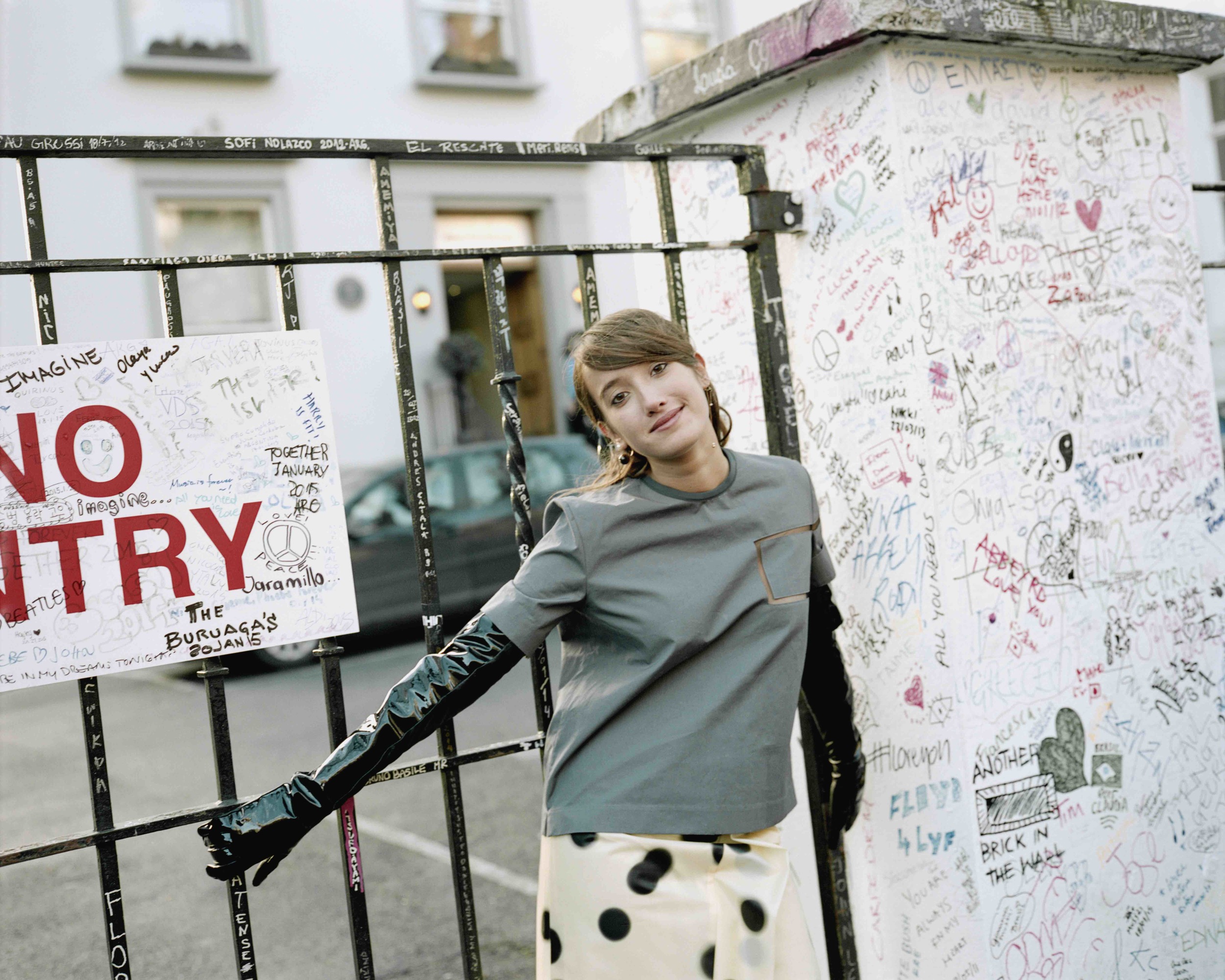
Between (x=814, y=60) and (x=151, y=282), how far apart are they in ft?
33.2

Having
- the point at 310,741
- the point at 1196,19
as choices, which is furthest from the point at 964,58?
the point at 310,741

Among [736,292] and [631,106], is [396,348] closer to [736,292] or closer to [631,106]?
[736,292]

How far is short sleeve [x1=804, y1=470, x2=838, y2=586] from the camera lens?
6.99ft

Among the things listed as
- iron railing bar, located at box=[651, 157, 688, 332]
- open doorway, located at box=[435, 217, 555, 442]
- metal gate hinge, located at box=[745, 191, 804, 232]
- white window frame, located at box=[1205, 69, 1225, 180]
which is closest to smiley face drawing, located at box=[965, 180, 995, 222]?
metal gate hinge, located at box=[745, 191, 804, 232]

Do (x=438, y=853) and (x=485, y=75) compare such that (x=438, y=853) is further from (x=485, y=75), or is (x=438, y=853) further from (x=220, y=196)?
(x=485, y=75)

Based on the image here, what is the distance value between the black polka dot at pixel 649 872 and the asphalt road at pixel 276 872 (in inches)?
84.3

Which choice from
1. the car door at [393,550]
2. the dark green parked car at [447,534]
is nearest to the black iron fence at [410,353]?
Answer: the dark green parked car at [447,534]

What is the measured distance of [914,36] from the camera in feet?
7.80

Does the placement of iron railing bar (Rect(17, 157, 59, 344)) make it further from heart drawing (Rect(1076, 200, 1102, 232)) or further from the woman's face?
heart drawing (Rect(1076, 200, 1102, 232))

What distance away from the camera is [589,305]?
94.7 inches

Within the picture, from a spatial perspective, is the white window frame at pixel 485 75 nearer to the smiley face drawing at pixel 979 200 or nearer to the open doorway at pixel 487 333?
the open doorway at pixel 487 333

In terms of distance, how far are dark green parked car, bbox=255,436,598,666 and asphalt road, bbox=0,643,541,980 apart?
102cm

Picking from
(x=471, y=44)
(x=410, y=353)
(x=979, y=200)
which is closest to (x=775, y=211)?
(x=979, y=200)

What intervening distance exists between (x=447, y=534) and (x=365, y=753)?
24.6 ft
